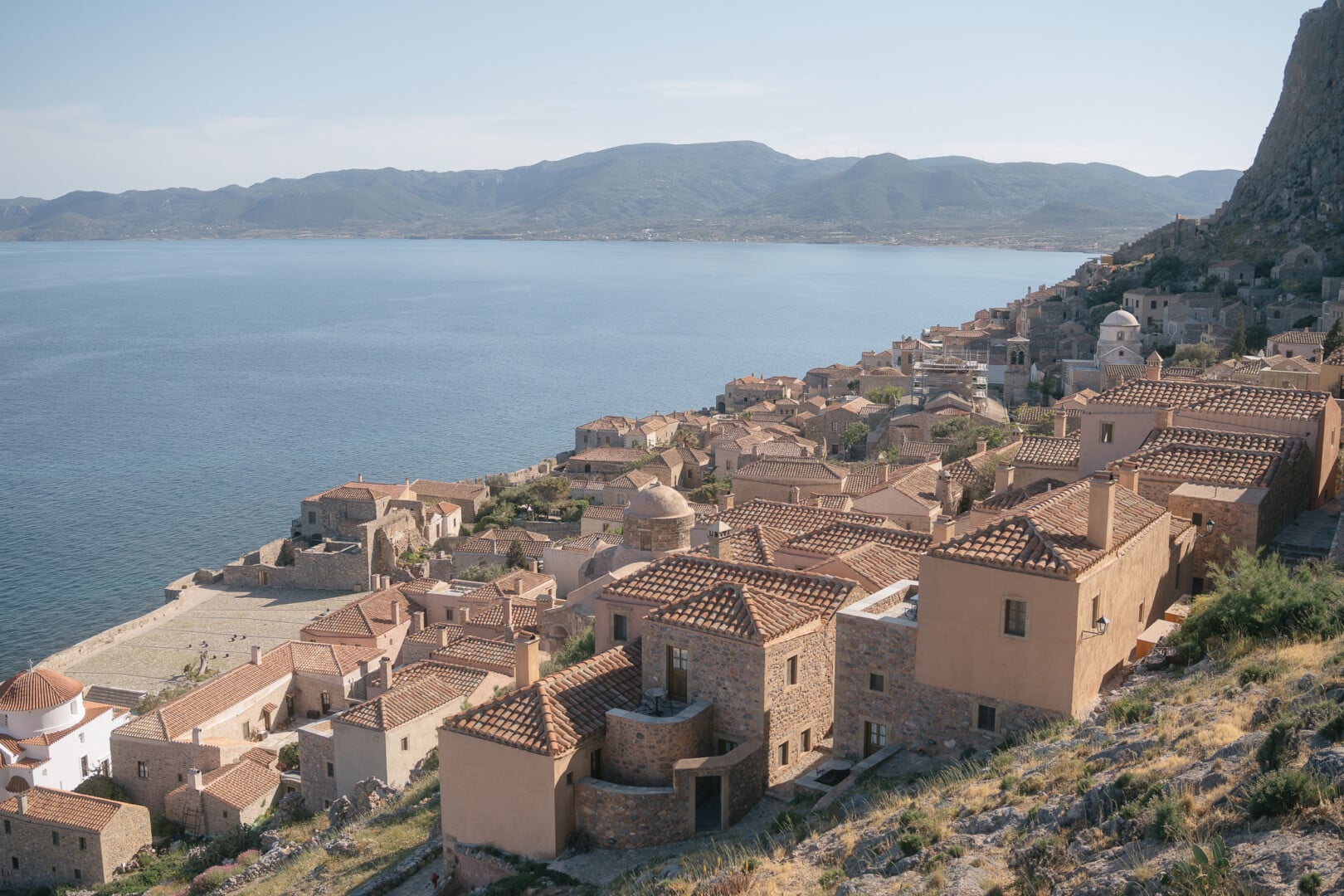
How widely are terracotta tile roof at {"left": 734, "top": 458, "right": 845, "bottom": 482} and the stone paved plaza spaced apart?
14581mm

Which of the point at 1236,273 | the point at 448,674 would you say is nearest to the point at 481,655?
the point at 448,674

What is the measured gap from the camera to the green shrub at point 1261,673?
10.6 metres

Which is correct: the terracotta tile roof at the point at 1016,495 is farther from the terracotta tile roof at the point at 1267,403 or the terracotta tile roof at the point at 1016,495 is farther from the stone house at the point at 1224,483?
the terracotta tile roof at the point at 1267,403

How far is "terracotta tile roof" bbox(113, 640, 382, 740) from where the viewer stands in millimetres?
23784

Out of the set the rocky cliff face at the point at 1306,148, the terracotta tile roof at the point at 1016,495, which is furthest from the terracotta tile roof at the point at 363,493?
the rocky cliff face at the point at 1306,148

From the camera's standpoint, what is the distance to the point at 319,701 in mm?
27062

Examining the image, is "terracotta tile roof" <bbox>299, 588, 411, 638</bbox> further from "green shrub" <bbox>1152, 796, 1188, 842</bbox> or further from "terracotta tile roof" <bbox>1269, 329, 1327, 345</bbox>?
"terracotta tile roof" <bbox>1269, 329, 1327, 345</bbox>

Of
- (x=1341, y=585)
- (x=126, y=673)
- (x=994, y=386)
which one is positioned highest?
(x=1341, y=585)

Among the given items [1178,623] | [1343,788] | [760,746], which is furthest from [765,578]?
[1343,788]

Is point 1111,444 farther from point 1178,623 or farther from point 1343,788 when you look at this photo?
point 1343,788

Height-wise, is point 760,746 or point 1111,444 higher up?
point 1111,444

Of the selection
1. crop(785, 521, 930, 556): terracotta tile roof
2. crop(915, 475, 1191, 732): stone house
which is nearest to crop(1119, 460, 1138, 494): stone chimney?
crop(915, 475, 1191, 732): stone house

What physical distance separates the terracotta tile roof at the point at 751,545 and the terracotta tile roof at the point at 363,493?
2746cm

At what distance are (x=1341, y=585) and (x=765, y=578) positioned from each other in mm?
6442
